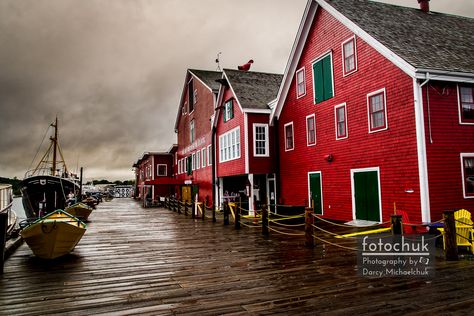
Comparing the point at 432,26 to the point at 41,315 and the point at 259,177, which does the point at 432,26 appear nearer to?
the point at 259,177

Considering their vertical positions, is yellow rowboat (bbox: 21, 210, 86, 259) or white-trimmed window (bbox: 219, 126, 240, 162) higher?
white-trimmed window (bbox: 219, 126, 240, 162)

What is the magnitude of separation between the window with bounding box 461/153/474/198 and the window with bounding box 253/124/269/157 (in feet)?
36.9

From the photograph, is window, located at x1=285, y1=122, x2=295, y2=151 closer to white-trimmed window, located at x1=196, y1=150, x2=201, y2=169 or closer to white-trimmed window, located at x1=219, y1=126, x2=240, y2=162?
white-trimmed window, located at x1=219, y1=126, x2=240, y2=162

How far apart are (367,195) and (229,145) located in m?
11.8

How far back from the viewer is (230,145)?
79.8ft

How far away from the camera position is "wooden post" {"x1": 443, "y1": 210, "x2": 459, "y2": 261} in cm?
800

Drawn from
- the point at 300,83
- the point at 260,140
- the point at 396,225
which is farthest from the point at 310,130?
the point at 396,225

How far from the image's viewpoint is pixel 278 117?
22.0m

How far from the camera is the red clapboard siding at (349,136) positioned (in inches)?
515

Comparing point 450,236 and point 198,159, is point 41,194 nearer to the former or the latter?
point 198,159

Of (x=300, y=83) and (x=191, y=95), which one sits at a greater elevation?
(x=191, y=95)

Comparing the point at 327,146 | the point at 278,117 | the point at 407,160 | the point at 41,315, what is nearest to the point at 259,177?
the point at 278,117

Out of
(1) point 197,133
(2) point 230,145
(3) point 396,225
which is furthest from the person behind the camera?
(1) point 197,133

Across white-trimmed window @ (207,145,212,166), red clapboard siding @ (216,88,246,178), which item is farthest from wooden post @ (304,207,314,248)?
white-trimmed window @ (207,145,212,166)
